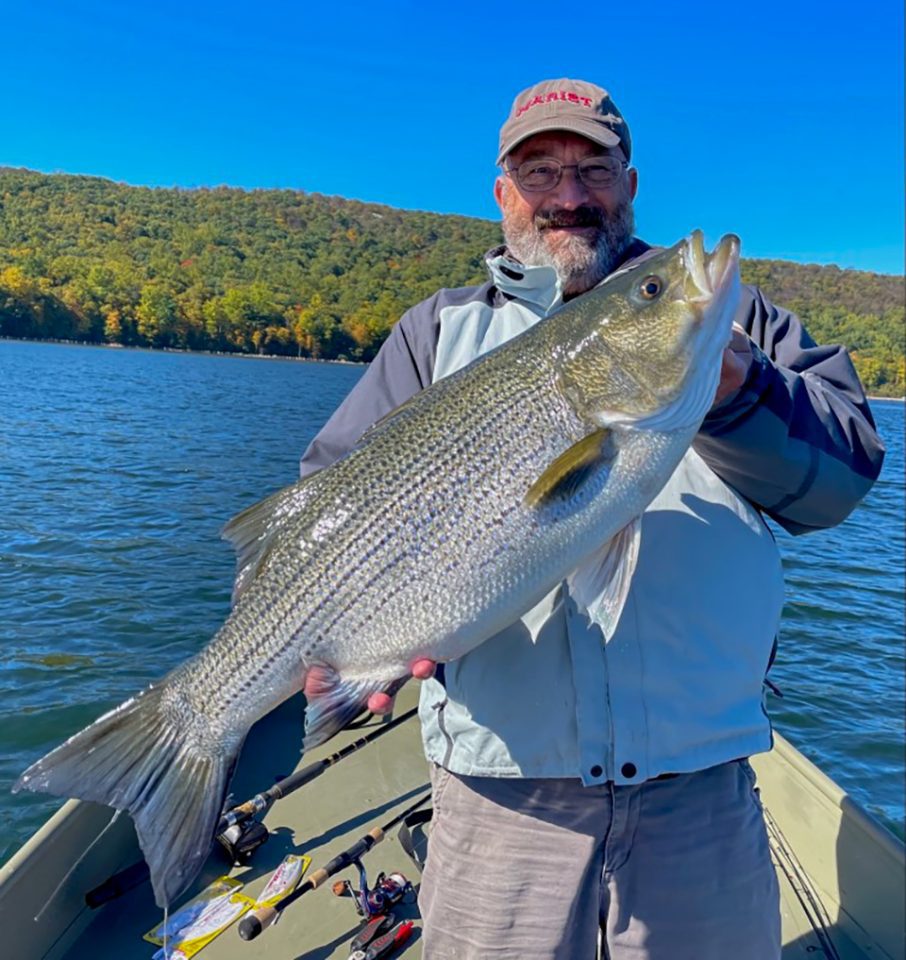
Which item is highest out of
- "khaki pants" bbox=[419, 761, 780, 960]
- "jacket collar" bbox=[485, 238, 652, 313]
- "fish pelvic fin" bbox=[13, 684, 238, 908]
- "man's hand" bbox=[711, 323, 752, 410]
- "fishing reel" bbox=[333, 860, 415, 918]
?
"jacket collar" bbox=[485, 238, 652, 313]

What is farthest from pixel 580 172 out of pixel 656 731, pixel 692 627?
pixel 656 731

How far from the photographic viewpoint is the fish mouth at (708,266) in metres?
2.29

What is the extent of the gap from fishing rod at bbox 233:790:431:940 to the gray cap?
3.81 metres

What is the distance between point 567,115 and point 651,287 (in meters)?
1.01

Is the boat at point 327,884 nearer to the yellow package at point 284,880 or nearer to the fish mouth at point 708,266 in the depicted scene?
the yellow package at point 284,880

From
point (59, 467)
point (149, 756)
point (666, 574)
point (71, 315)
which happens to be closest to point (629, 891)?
point (666, 574)

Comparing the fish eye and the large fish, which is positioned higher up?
the fish eye

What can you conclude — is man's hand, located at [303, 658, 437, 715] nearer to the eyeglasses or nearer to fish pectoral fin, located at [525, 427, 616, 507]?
fish pectoral fin, located at [525, 427, 616, 507]

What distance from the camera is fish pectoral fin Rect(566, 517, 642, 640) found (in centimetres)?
235

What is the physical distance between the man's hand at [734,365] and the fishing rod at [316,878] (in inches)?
133

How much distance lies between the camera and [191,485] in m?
20.2

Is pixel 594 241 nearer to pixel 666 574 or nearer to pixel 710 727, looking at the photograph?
pixel 666 574

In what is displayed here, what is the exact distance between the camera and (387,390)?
304cm

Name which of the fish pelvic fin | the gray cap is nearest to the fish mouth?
the gray cap
